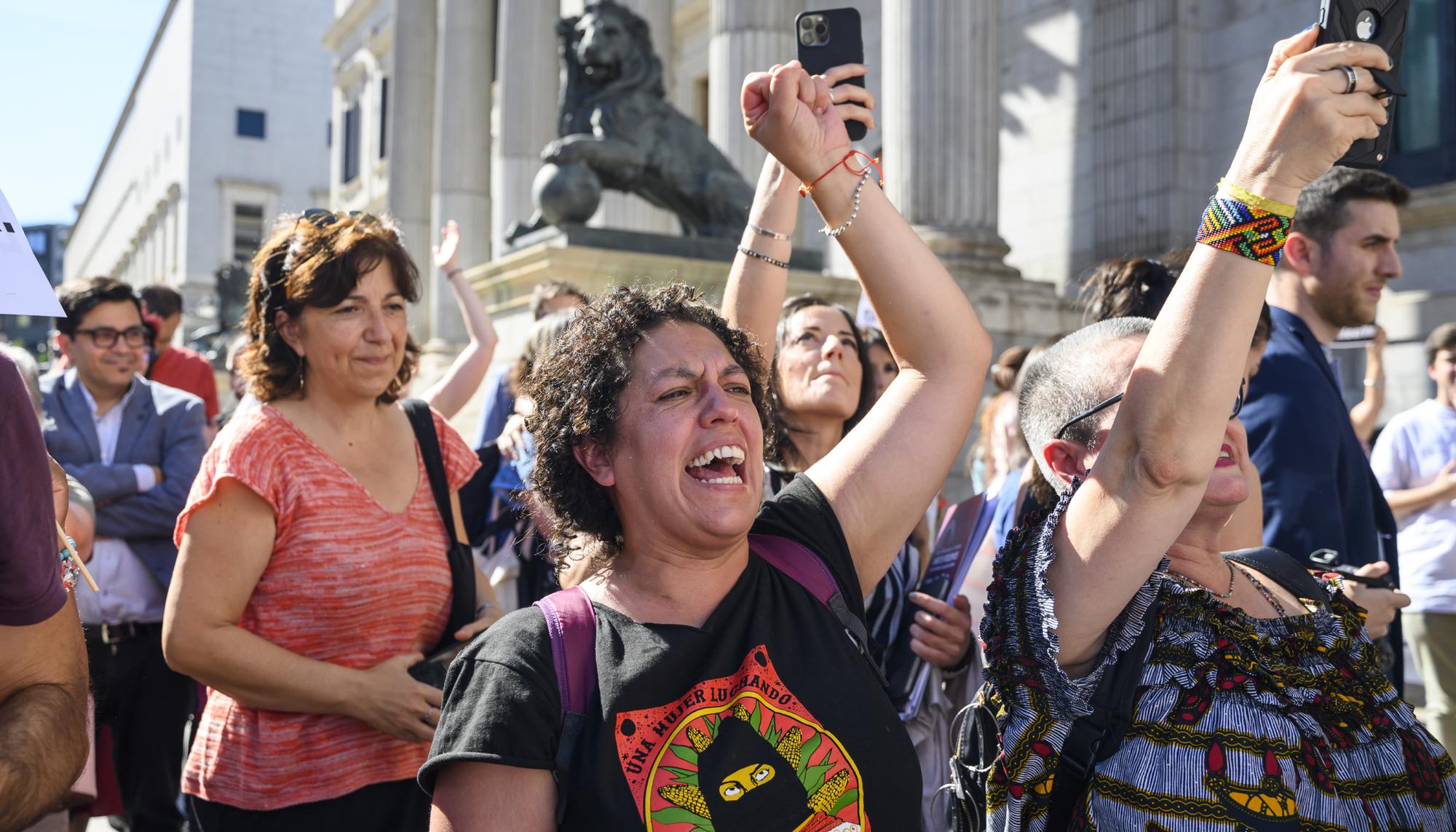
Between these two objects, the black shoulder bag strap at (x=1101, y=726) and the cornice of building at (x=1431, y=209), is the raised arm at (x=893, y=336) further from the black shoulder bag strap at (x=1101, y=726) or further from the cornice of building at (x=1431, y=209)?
the cornice of building at (x=1431, y=209)

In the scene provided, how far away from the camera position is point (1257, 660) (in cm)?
A: 225

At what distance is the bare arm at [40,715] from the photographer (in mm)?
1875

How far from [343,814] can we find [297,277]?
1327 millimetres

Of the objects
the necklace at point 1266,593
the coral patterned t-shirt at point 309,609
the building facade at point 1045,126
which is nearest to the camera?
the necklace at point 1266,593

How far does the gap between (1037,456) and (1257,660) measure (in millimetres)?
576

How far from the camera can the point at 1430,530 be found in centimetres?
554

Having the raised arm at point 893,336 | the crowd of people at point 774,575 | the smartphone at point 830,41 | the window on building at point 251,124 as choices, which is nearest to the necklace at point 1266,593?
the crowd of people at point 774,575

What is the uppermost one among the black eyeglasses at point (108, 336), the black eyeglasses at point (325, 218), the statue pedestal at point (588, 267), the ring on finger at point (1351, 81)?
the statue pedestal at point (588, 267)

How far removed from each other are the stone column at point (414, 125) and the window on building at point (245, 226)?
36.6 metres

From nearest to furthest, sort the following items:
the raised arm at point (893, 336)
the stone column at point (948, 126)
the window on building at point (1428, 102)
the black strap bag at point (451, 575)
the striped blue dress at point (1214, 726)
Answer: the striped blue dress at point (1214, 726)
the raised arm at point (893, 336)
the black strap bag at point (451, 575)
the window on building at point (1428, 102)
the stone column at point (948, 126)

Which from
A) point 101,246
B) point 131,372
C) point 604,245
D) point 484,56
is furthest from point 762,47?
point 101,246

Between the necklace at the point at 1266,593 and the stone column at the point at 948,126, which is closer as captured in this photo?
the necklace at the point at 1266,593

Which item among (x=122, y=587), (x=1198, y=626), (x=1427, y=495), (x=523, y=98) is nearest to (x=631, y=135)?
(x=122, y=587)

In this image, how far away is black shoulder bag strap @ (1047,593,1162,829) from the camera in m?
2.21
